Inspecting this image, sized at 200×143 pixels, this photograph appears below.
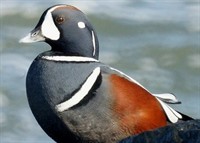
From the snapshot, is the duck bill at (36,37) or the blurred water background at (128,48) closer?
the duck bill at (36,37)

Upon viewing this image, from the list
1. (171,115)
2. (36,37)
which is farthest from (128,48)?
(36,37)

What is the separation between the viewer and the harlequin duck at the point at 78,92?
235 inches

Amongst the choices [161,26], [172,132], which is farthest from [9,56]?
[172,132]

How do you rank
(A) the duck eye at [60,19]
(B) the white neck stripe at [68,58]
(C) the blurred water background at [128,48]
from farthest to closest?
1. (C) the blurred water background at [128,48]
2. (A) the duck eye at [60,19]
3. (B) the white neck stripe at [68,58]

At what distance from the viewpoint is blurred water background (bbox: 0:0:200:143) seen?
9.58m

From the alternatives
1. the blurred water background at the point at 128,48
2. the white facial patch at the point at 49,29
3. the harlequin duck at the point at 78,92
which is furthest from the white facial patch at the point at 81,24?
the blurred water background at the point at 128,48

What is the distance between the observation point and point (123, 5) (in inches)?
489

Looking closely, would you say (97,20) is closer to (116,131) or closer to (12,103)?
(12,103)

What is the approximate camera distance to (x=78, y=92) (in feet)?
19.5

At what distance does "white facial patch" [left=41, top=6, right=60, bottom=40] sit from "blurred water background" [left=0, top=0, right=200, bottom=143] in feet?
8.70

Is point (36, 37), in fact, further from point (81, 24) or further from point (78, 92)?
point (78, 92)

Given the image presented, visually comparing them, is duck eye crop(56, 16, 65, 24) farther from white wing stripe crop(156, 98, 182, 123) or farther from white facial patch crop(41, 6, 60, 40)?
white wing stripe crop(156, 98, 182, 123)

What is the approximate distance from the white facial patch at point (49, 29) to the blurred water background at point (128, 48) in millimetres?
2652

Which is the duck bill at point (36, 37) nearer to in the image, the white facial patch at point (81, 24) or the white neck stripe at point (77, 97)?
the white facial patch at point (81, 24)
